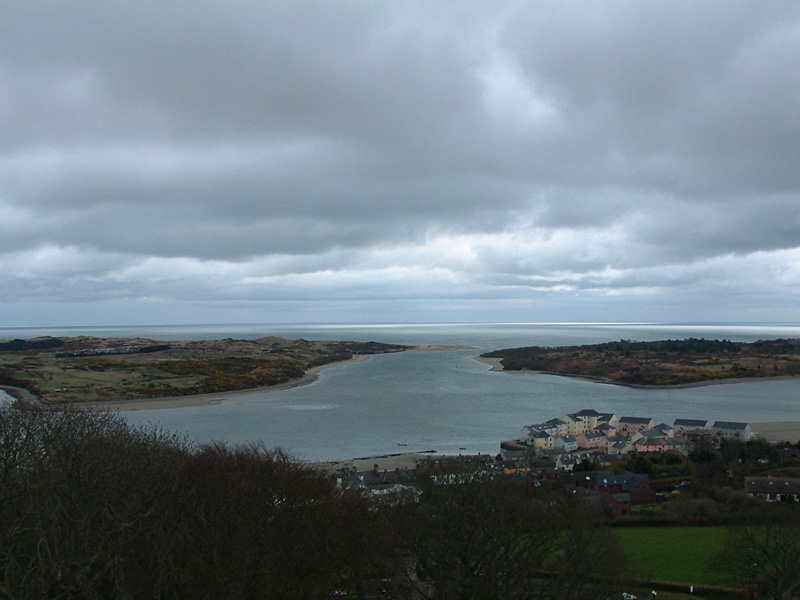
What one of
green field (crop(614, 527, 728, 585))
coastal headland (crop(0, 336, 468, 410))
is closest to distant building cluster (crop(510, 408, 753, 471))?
green field (crop(614, 527, 728, 585))

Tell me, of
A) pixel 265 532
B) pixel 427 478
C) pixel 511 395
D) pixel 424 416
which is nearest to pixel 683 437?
pixel 424 416

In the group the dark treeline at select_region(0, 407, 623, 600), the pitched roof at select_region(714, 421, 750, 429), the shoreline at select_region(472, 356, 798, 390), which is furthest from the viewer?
the shoreline at select_region(472, 356, 798, 390)

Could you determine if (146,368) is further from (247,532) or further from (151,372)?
(247,532)

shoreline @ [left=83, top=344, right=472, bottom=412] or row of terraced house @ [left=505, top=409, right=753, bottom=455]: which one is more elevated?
row of terraced house @ [left=505, top=409, right=753, bottom=455]

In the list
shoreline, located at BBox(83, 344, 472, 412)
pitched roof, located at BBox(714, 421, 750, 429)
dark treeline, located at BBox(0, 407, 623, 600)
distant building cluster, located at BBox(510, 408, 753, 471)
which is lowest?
shoreline, located at BBox(83, 344, 472, 412)

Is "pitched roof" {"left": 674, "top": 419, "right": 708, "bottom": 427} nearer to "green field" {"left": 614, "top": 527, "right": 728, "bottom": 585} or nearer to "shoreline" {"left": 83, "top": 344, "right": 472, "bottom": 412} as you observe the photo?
"green field" {"left": 614, "top": 527, "right": 728, "bottom": 585}
